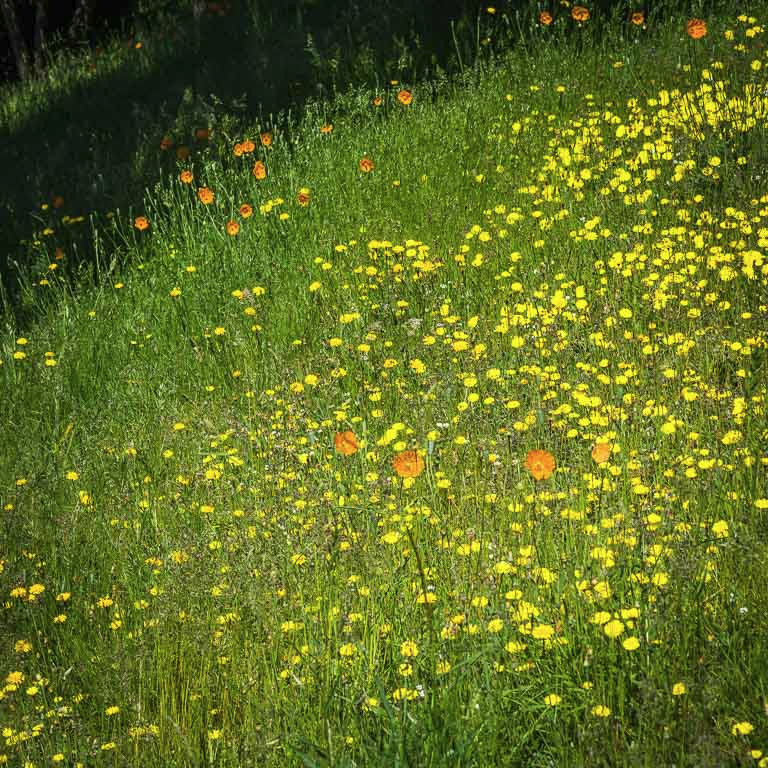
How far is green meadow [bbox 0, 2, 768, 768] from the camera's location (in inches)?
92.4

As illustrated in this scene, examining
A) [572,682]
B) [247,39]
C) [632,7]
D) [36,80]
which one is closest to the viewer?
[572,682]

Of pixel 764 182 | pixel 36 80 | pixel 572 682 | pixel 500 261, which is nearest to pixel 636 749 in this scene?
pixel 572 682

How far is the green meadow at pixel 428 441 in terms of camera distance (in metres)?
2.35

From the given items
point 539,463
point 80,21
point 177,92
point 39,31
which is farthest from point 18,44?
point 539,463

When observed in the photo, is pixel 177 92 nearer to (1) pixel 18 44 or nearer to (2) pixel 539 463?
(1) pixel 18 44

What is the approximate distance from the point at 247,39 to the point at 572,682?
29.4 feet

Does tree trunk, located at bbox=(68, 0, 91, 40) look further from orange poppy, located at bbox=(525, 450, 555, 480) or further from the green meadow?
orange poppy, located at bbox=(525, 450, 555, 480)

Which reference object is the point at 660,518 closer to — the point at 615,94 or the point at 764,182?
the point at 764,182

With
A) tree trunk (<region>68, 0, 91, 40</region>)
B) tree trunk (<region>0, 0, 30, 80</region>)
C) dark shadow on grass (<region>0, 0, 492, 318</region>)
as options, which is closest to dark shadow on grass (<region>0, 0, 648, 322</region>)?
dark shadow on grass (<region>0, 0, 492, 318</region>)

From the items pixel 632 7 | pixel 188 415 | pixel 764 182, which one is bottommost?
pixel 188 415

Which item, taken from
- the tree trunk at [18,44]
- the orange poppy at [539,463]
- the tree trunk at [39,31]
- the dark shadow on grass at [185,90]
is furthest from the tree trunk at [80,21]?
the orange poppy at [539,463]

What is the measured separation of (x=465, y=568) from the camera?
280cm

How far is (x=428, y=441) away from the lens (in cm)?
337

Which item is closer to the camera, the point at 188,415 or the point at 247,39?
the point at 188,415
